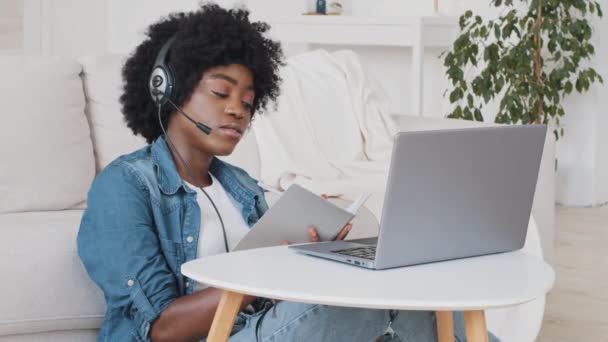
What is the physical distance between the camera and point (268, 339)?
4.56ft

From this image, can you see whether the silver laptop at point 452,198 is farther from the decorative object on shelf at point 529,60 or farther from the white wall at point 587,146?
the white wall at point 587,146

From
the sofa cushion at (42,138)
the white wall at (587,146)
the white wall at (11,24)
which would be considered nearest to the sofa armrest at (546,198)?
the sofa cushion at (42,138)

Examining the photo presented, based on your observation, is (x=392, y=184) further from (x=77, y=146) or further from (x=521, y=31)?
(x=521, y=31)

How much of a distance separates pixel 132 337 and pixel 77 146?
3.18 ft

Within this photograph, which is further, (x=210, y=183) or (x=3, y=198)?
(x=3, y=198)

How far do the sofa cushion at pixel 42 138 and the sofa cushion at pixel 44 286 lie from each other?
402 millimetres

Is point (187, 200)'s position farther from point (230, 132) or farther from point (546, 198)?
point (546, 198)

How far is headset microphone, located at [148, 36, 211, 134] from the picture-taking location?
1.69 meters

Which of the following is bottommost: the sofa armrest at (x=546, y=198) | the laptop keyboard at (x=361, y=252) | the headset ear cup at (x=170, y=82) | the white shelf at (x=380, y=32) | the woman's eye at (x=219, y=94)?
the sofa armrest at (x=546, y=198)

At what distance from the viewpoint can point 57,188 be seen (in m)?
2.38

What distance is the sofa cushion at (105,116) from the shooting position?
257 cm

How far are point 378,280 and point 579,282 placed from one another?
2.43 metres

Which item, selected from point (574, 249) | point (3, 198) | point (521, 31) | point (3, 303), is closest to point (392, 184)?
point (3, 303)

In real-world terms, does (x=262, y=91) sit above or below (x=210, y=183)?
above
